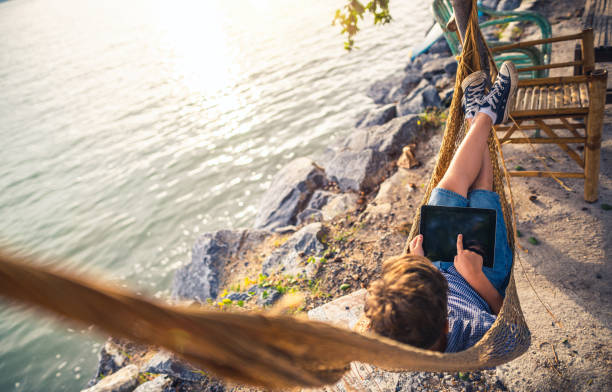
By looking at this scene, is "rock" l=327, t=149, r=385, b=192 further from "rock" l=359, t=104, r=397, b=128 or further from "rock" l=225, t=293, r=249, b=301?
"rock" l=225, t=293, r=249, b=301

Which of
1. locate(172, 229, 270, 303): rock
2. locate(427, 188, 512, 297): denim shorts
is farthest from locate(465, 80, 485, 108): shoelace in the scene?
locate(172, 229, 270, 303): rock

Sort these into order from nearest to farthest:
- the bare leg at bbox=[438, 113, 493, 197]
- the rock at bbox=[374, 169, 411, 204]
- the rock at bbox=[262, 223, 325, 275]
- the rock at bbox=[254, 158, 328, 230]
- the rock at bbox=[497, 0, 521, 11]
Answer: the bare leg at bbox=[438, 113, 493, 197] → the rock at bbox=[262, 223, 325, 275] → the rock at bbox=[374, 169, 411, 204] → the rock at bbox=[254, 158, 328, 230] → the rock at bbox=[497, 0, 521, 11]

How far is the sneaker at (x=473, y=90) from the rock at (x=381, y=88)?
509 centimetres

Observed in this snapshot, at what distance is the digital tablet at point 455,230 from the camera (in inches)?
69.1

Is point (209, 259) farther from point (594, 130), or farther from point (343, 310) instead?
point (594, 130)

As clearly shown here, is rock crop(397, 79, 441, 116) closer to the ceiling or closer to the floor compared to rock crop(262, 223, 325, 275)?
closer to the ceiling

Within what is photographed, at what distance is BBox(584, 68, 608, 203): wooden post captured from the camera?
211 centimetres

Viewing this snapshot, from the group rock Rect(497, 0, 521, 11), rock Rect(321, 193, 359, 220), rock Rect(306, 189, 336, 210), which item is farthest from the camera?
rock Rect(497, 0, 521, 11)

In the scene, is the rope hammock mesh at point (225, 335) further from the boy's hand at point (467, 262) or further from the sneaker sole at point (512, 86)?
the sneaker sole at point (512, 86)

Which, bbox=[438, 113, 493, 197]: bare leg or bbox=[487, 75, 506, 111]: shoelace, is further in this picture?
bbox=[487, 75, 506, 111]: shoelace

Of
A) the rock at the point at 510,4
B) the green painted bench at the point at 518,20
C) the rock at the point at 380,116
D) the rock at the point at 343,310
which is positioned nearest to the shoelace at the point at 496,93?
the green painted bench at the point at 518,20

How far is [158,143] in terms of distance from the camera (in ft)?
26.3

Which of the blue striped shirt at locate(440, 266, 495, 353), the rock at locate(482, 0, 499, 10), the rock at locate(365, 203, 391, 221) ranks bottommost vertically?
the rock at locate(365, 203, 391, 221)

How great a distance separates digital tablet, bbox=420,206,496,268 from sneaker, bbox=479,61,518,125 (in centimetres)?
82
